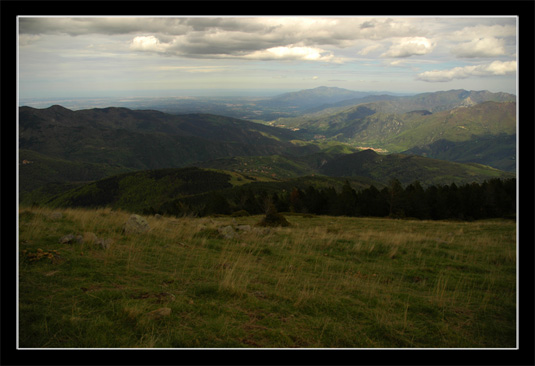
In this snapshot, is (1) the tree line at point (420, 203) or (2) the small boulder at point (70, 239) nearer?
(2) the small boulder at point (70, 239)

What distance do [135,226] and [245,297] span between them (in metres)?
6.87

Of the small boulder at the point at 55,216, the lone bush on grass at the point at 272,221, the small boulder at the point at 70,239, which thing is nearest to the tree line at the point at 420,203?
the lone bush on grass at the point at 272,221

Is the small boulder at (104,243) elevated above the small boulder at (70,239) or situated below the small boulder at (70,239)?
below

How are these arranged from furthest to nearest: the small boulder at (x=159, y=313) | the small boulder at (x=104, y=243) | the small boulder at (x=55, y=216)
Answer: the small boulder at (x=55, y=216) → the small boulder at (x=104, y=243) → the small boulder at (x=159, y=313)

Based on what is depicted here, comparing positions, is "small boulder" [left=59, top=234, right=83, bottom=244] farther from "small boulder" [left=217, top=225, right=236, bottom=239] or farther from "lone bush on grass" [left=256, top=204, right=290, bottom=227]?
"lone bush on grass" [left=256, top=204, right=290, bottom=227]

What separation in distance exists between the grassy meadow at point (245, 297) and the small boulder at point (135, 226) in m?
0.76

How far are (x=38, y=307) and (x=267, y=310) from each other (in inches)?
146

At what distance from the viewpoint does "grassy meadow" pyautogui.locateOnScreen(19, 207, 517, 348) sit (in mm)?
4207

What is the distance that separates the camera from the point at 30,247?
730cm

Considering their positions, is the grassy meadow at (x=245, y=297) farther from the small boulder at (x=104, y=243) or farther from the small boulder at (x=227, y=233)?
the small boulder at (x=227, y=233)

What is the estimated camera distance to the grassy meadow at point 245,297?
421 centimetres

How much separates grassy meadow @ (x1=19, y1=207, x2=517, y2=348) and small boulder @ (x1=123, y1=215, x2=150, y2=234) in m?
0.76

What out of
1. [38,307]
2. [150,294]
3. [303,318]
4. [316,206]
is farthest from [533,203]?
[316,206]

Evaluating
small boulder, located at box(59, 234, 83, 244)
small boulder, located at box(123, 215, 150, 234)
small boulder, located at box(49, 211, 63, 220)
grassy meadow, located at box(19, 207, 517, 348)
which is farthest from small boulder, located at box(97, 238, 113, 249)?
small boulder, located at box(49, 211, 63, 220)
